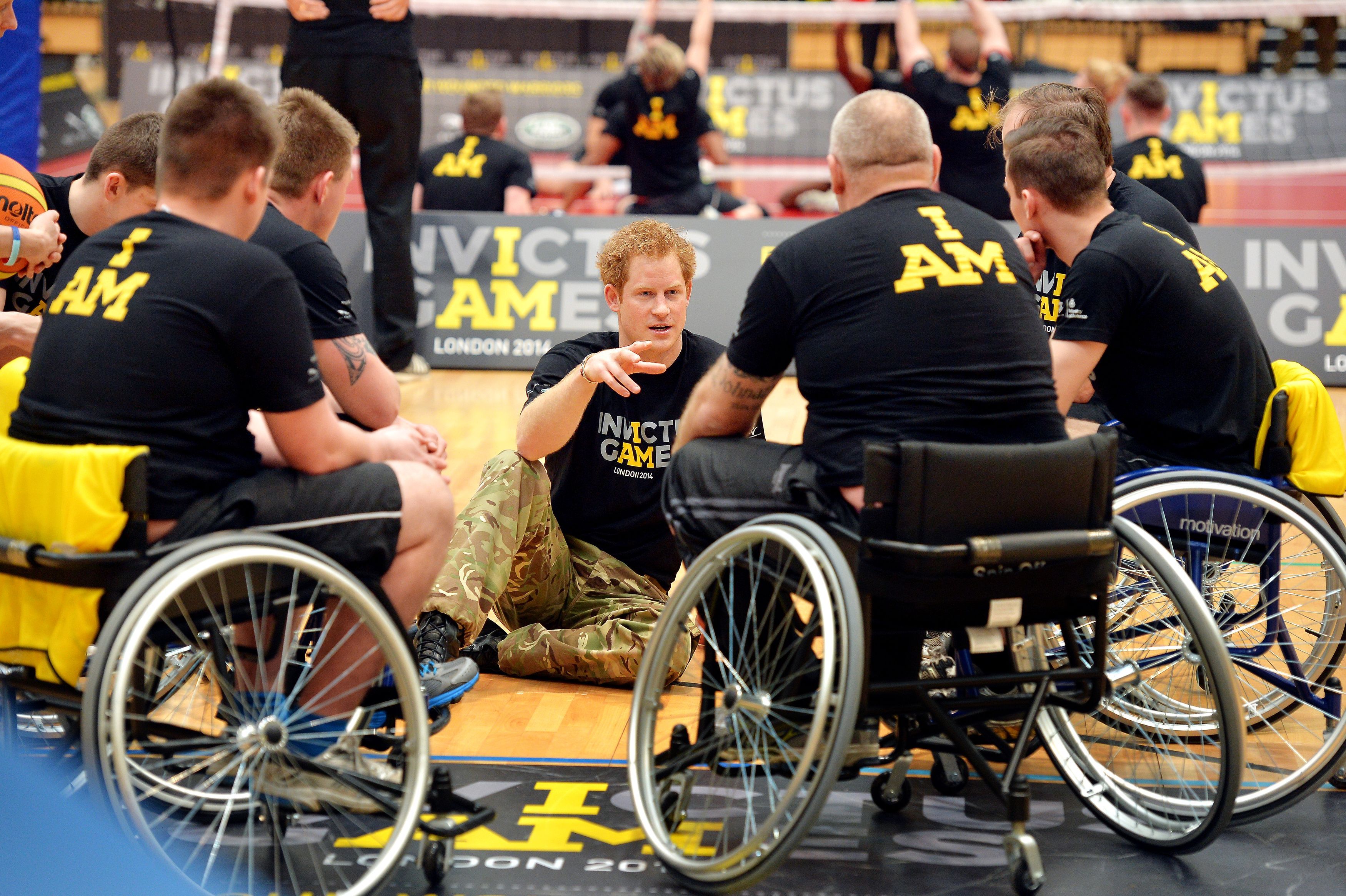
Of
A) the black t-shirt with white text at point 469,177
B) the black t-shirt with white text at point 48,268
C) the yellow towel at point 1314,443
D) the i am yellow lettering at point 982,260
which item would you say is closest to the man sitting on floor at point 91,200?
the black t-shirt with white text at point 48,268

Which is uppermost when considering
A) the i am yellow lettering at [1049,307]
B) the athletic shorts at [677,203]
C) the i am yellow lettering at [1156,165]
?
the i am yellow lettering at [1156,165]

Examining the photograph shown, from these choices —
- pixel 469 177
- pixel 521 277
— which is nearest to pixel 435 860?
pixel 521 277

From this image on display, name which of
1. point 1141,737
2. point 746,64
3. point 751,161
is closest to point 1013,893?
point 1141,737

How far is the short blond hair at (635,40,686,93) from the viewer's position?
817cm

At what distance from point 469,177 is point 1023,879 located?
6857 mm

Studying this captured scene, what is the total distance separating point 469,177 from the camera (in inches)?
325

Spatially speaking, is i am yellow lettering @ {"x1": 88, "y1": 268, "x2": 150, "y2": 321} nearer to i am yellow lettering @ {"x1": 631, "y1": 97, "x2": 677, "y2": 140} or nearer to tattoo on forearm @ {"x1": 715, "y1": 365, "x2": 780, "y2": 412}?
tattoo on forearm @ {"x1": 715, "y1": 365, "x2": 780, "y2": 412}

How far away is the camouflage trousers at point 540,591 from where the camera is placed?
3.20m

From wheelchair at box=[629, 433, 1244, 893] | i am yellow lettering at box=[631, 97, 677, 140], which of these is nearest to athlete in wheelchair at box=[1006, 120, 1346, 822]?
wheelchair at box=[629, 433, 1244, 893]

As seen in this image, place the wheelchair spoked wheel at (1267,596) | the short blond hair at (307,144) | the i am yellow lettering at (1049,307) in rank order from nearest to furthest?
1. the wheelchair spoked wheel at (1267,596)
2. the short blond hair at (307,144)
3. the i am yellow lettering at (1049,307)

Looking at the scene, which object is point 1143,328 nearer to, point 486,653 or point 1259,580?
point 1259,580

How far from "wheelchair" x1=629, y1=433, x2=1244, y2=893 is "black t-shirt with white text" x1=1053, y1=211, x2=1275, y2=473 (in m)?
0.41

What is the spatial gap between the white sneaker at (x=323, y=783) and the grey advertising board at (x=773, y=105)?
1098 cm

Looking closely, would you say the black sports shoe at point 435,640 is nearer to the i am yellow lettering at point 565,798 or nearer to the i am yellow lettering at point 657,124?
the i am yellow lettering at point 565,798
